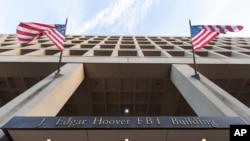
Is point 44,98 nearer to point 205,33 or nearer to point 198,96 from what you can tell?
point 198,96

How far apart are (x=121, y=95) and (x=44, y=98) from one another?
29.5 ft

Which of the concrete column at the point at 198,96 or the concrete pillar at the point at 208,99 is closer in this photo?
the concrete pillar at the point at 208,99

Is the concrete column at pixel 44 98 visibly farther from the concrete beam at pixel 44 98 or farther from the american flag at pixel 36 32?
the american flag at pixel 36 32

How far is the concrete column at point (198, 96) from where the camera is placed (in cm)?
983

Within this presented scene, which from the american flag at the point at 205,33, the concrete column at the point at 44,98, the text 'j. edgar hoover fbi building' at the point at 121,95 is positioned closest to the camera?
the text 'j. edgar hoover fbi building' at the point at 121,95

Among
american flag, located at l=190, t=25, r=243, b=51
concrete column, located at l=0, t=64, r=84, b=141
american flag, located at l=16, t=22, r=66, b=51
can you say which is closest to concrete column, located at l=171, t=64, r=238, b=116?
american flag, located at l=190, t=25, r=243, b=51

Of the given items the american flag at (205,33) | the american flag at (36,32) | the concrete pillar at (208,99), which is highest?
the american flag at (36,32)

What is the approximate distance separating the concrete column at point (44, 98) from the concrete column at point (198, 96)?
6636 mm

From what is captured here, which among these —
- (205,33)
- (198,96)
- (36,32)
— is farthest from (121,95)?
(36,32)

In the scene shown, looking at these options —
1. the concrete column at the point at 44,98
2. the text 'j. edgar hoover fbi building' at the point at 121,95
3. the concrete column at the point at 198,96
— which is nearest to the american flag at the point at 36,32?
the text 'j. edgar hoover fbi building' at the point at 121,95

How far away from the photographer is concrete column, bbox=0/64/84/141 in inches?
356

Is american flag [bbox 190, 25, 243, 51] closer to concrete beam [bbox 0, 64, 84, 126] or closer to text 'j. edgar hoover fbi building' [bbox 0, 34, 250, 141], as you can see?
text 'j. edgar hoover fbi building' [bbox 0, 34, 250, 141]

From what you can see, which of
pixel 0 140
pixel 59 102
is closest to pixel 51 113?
pixel 59 102

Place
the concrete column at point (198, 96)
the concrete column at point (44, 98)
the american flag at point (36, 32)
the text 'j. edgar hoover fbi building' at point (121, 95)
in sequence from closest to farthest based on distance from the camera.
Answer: the text 'j. edgar hoover fbi building' at point (121, 95) → the concrete column at point (44, 98) → the concrete column at point (198, 96) → the american flag at point (36, 32)
